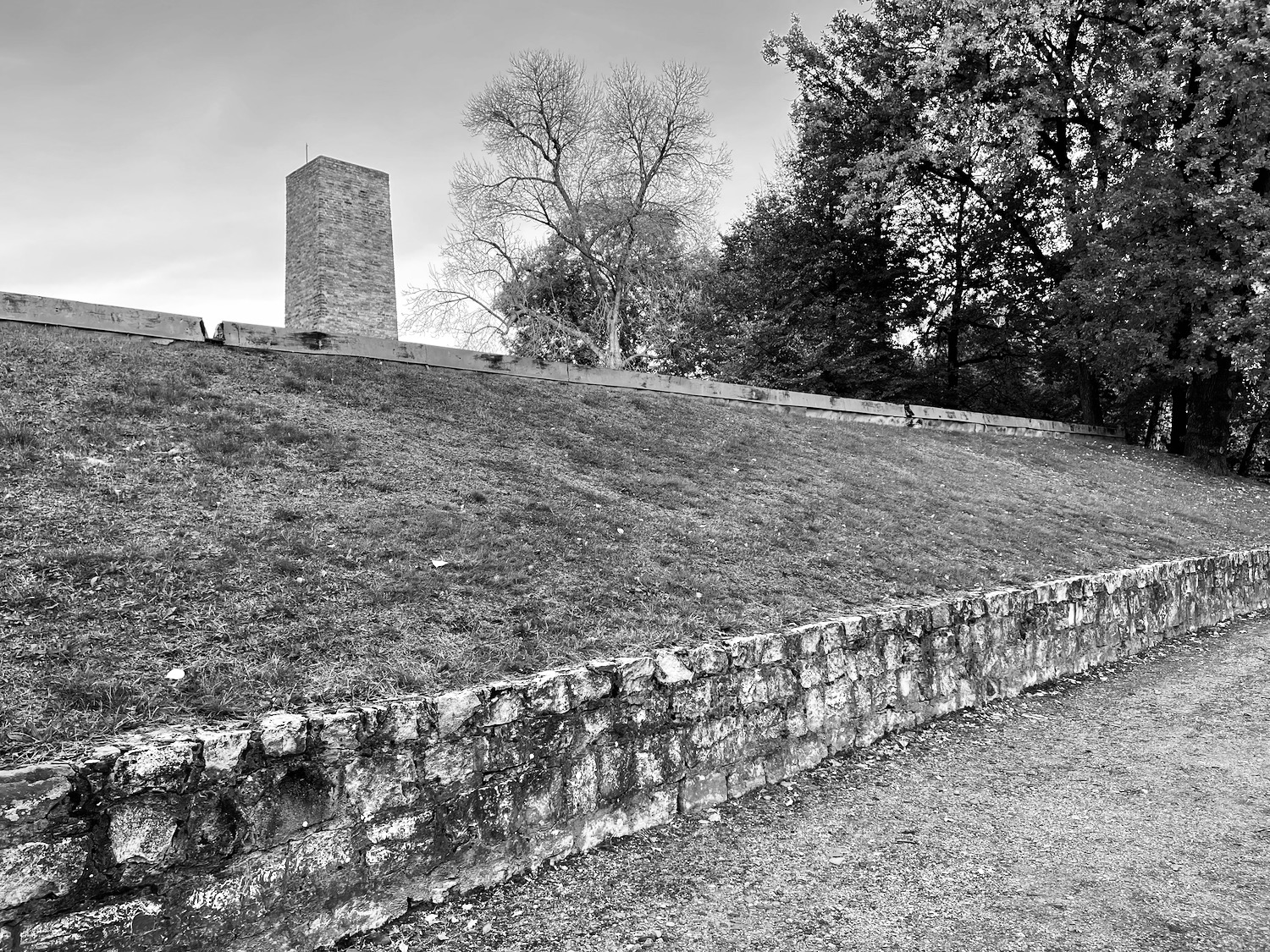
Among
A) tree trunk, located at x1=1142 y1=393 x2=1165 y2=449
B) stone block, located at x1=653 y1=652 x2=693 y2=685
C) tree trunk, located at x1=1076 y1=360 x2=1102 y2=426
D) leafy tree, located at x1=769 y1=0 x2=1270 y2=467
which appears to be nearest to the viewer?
stone block, located at x1=653 y1=652 x2=693 y2=685

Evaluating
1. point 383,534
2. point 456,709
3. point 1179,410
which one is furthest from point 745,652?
point 1179,410

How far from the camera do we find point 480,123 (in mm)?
25359

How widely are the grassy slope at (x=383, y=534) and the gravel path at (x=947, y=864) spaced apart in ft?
3.11

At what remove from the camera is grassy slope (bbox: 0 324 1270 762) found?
3.18 m

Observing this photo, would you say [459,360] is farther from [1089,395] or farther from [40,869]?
[1089,395]

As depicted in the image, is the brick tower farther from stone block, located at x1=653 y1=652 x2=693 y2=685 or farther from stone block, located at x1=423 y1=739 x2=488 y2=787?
stone block, located at x1=423 y1=739 x2=488 y2=787

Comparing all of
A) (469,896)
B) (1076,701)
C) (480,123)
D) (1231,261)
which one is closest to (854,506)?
(1076,701)

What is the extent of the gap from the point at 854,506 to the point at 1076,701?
2932 millimetres

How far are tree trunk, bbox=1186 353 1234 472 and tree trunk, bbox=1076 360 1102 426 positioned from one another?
7.45 feet

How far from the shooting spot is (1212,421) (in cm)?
1841

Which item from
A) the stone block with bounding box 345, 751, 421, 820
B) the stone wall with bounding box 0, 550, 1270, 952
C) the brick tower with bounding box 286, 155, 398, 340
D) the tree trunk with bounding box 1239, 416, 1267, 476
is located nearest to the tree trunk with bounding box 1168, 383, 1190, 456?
Answer: the tree trunk with bounding box 1239, 416, 1267, 476

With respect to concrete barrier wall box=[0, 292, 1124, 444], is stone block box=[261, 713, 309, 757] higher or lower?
lower

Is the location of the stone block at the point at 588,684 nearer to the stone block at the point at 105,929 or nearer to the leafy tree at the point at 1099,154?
the stone block at the point at 105,929

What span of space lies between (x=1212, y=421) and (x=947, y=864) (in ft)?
64.8
